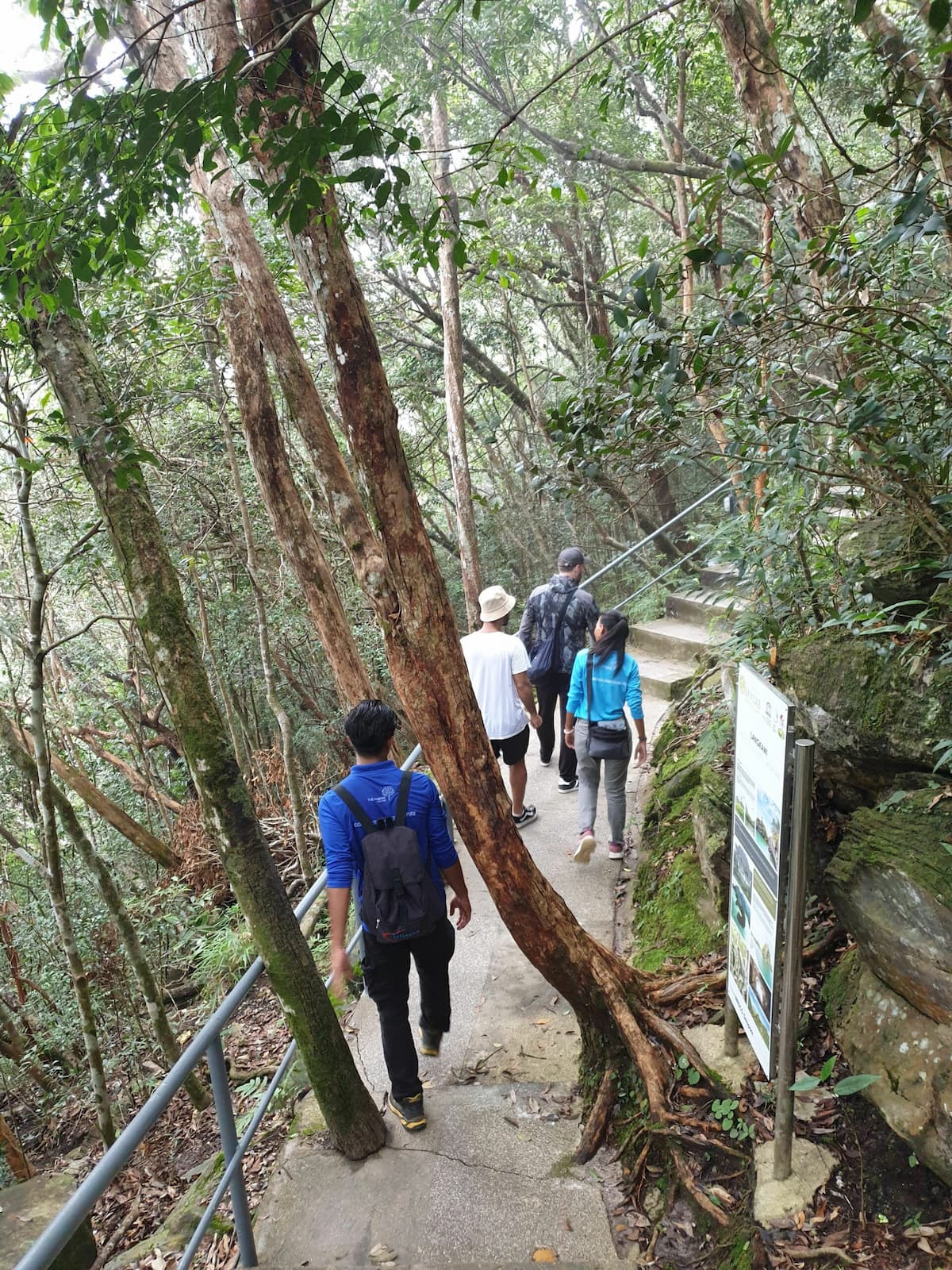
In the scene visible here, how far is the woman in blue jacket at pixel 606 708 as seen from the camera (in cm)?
501

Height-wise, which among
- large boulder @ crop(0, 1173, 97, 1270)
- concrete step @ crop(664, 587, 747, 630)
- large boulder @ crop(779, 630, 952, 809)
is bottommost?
large boulder @ crop(0, 1173, 97, 1270)

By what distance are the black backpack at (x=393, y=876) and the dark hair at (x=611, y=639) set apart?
87.0 inches

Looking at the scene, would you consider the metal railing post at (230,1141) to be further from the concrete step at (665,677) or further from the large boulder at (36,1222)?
the concrete step at (665,677)

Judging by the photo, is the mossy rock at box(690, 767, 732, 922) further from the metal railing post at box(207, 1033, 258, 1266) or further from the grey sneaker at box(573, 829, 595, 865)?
the metal railing post at box(207, 1033, 258, 1266)

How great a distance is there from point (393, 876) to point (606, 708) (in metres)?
2.32

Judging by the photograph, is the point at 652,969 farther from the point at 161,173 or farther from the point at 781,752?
the point at 161,173

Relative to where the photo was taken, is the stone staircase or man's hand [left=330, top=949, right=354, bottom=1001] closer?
man's hand [left=330, top=949, right=354, bottom=1001]

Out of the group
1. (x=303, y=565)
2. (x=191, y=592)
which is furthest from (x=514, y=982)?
(x=191, y=592)

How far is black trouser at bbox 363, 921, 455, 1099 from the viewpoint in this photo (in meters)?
3.25

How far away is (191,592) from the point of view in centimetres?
948

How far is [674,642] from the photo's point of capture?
8.77m

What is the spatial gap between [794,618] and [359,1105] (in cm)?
302

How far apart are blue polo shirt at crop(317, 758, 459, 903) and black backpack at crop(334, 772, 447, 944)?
33 mm

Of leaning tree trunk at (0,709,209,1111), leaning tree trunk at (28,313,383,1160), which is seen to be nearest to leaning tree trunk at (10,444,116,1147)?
leaning tree trunk at (0,709,209,1111)
